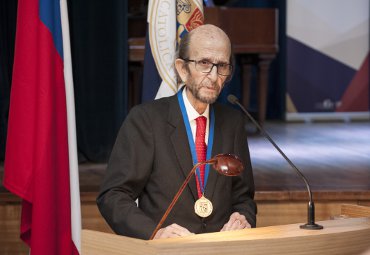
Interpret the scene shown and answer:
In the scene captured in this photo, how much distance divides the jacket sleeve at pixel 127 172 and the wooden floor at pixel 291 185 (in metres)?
1.38

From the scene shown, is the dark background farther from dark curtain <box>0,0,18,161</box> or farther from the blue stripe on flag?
the blue stripe on flag

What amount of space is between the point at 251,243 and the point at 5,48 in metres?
4.18

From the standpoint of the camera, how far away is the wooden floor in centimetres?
432

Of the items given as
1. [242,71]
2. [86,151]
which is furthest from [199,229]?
[242,71]

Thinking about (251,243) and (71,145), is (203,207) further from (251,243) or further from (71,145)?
(71,145)

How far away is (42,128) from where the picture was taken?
3658 mm

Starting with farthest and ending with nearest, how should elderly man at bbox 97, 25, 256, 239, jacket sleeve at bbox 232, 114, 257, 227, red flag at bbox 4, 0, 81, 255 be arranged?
red flag at bbox 4, 0, 81, 255 → jacket sleeve at bbox 232, 114, 257, 227 → elderly man at bbox 97, 25, 256, 239

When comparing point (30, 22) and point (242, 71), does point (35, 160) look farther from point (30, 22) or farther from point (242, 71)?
point (242, 71)

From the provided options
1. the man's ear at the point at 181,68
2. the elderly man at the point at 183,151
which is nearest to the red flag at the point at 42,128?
the elderly man at the point at 183,151

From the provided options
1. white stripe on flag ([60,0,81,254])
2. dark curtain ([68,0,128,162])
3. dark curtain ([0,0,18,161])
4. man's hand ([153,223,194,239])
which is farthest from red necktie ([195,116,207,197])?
dark curtain ([0,0,18,161])

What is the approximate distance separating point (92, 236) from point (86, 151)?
12.2ft

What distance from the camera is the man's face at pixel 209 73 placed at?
2.94m

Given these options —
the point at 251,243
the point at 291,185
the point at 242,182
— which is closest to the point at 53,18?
the point at 242,182

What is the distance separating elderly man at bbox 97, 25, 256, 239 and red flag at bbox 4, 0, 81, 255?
0.72m
